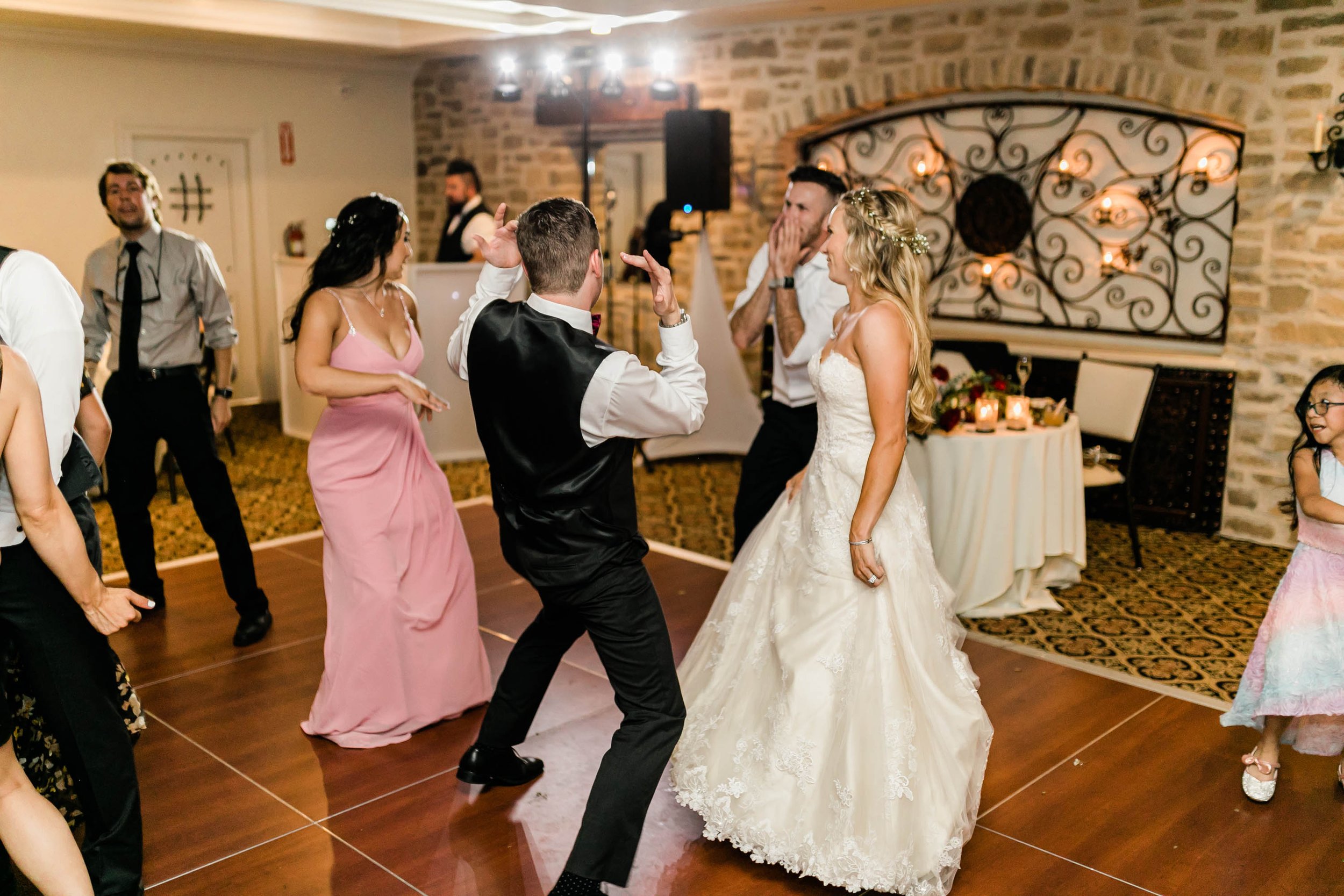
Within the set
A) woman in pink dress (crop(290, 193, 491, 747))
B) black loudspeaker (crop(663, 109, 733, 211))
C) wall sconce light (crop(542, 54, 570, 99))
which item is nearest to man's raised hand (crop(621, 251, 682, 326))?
woman in pink dress (crop(290, 193, 491, 747))

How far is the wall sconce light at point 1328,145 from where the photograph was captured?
5238 millimetres

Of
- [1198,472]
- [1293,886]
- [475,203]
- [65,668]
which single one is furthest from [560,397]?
[475,203]

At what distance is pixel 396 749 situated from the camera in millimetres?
3336

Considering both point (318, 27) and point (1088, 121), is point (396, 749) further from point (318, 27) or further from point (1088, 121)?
point (318, 27)

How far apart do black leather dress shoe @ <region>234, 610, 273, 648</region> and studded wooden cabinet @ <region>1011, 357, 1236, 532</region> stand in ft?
13.3

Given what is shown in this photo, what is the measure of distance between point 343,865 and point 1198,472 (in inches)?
192

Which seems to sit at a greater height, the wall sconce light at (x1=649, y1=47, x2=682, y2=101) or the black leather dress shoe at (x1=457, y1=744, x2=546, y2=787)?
the wall sconce light at (x1=649, y1=47, x2=682, y2=101)

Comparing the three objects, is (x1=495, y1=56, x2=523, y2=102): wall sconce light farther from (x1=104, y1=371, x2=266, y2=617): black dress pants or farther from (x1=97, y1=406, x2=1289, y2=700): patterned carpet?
(x1=104, y1=371, x2=266, y2=617): black dress pants

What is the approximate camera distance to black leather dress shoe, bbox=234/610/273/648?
4.14 m

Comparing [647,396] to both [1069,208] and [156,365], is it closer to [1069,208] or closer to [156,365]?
[156,365]

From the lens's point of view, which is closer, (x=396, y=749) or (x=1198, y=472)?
(x=396, y=749)

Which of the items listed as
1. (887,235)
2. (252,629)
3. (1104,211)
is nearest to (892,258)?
(887,235)

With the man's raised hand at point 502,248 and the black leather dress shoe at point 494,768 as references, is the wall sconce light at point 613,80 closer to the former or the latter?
the man's raised hand at point 502,248

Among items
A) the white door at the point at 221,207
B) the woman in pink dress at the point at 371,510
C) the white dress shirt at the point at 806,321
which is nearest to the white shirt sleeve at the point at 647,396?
the woman in pink dress at the point at 371,510
